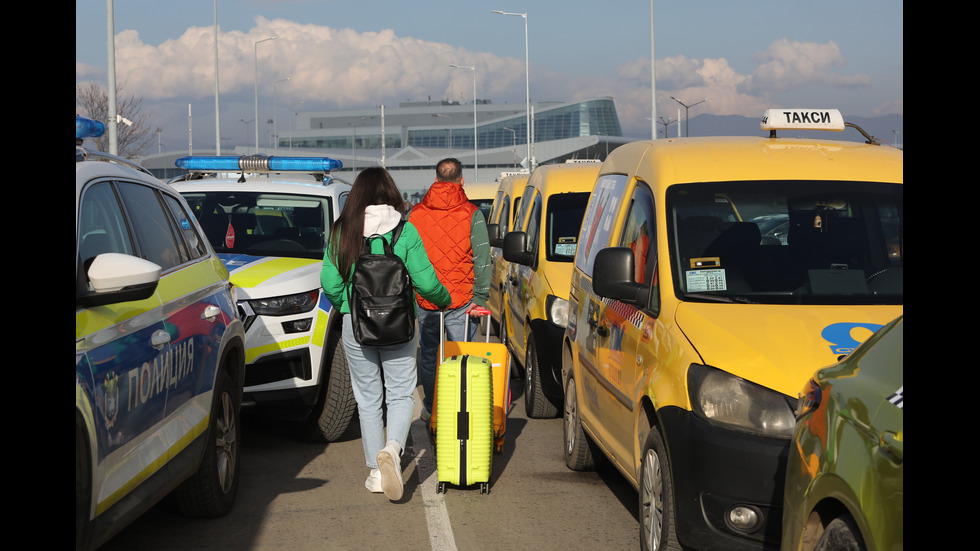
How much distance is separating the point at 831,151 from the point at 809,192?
51cm

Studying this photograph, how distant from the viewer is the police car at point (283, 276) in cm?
700

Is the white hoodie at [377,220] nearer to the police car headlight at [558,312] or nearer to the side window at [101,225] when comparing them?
the side window at [101,225]

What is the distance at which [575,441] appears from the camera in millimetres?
6750

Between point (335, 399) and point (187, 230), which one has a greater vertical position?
point (187, 230)

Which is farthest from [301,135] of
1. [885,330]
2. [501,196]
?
[885,330]

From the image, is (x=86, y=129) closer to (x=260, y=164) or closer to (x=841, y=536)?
(x=841, y=536)

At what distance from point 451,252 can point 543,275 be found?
918 millimetres

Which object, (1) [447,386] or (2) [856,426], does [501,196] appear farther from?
(2) [856,426]

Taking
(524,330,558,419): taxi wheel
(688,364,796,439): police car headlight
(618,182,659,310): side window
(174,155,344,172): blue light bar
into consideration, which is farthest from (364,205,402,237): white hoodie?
(174,155,344,172): blue light bar

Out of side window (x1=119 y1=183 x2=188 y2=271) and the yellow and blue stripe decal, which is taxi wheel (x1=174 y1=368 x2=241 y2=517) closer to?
side window (x1=119 y1=183 x2=188 y2=271)

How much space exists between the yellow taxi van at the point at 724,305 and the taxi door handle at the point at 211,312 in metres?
1.85

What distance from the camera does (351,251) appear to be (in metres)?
6.14

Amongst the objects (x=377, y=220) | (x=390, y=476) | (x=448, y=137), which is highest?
(x=448, y=137)

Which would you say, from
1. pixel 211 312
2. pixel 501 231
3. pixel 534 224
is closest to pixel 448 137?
pixel 501 231
